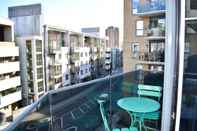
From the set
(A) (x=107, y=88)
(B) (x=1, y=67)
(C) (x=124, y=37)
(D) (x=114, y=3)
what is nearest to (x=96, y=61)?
(B) (x=1, y=67)

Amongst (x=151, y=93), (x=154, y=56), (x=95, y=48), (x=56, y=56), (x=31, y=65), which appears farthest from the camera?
(x=95, y=48)

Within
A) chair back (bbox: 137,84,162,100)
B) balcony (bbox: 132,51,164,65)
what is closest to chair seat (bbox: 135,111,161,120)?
chair back (bbox: 137,84,162,100)

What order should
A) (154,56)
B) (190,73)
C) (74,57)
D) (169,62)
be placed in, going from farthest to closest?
(74,57) < (154,56) < (169,62) < (190,73)

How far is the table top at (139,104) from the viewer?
1761 millimetres

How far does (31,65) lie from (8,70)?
4.40 ft

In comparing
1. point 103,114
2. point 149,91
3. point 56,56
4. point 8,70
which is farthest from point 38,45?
point 149,91

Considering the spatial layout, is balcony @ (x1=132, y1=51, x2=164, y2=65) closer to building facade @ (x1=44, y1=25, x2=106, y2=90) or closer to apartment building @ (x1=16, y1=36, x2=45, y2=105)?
building facade @ (x1=44, y1=25, x2=106, y2=90)

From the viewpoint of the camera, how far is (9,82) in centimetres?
1120

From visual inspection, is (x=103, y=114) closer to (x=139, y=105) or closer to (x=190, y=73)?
(x=139, y=105)

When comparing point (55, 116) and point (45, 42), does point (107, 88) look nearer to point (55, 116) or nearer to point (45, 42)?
point (55, 116)

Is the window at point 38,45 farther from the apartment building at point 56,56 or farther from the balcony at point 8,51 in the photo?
the balcony at point 8,51

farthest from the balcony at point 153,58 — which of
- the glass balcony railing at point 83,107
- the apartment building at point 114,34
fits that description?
the apartment building at point 114,34

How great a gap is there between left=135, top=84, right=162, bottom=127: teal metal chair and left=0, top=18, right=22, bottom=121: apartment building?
33.3 feet

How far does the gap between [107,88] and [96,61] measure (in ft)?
51.1
